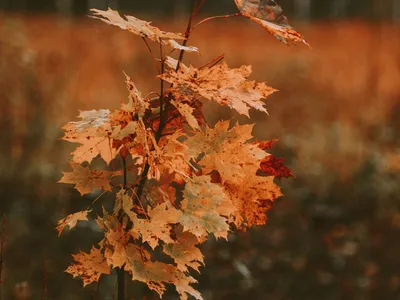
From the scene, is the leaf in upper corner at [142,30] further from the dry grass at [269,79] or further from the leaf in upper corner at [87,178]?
the dry grass at [269,79]

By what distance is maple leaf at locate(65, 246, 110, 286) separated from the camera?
106 cm

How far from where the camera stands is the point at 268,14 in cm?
108

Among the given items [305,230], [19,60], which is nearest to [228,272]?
[305,230]

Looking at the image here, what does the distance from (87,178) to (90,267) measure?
0.14 m

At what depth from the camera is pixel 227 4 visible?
1242 cm

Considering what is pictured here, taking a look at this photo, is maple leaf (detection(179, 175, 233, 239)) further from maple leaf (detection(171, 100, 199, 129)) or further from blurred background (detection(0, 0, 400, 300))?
blurred background (detection(0, 0, 400, 300))

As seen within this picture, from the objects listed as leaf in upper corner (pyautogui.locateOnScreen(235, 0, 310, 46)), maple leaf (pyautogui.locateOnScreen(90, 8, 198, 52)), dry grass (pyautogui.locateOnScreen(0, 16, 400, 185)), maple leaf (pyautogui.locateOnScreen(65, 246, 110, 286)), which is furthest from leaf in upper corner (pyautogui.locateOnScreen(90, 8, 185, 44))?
dry grass (pyautogui.locateOnScreen(0, 16, 400, 185))

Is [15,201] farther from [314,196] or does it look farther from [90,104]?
[90,104]

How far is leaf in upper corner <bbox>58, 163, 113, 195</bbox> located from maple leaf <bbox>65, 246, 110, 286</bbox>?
4.0 inches

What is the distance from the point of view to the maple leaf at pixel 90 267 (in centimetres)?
106

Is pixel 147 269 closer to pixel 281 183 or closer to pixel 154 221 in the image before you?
pixel 154 221

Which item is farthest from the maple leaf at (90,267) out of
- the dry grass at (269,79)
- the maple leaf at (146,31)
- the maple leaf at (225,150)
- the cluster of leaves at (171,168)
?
the dry grass at (269,79)

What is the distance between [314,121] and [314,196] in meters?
1.62

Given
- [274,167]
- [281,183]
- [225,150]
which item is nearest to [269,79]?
[281,183]
